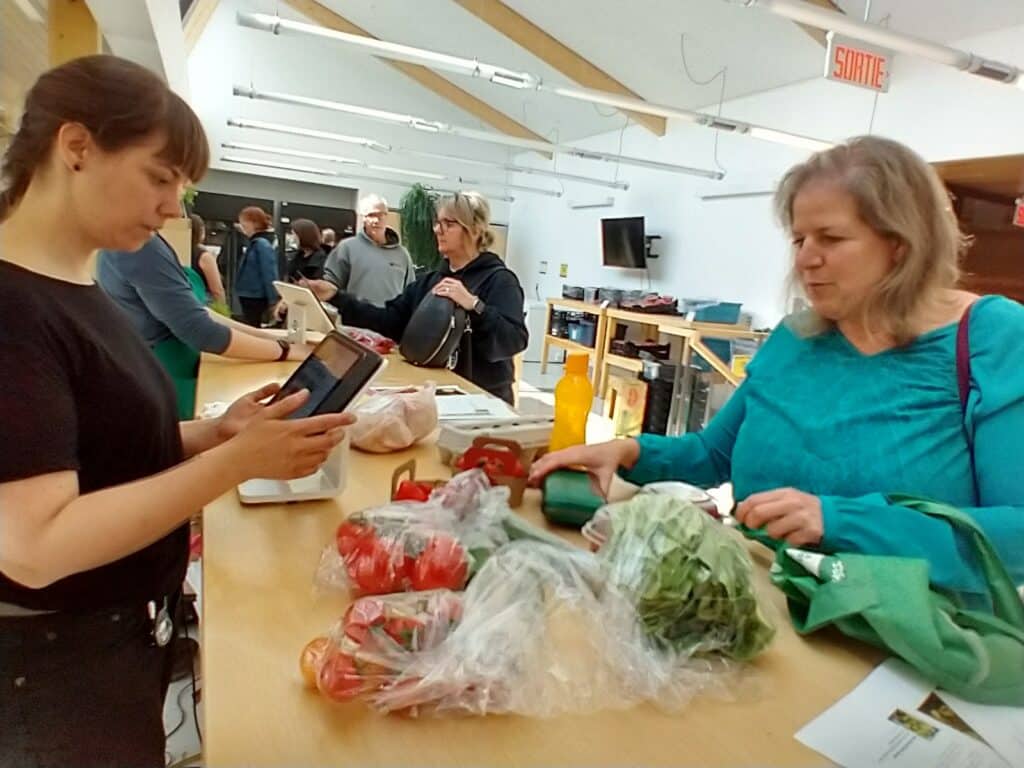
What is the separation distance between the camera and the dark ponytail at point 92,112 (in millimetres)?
731

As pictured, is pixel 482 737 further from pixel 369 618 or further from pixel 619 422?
pixel 619 422

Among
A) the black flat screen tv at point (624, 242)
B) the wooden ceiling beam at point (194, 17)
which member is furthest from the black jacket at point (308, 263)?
the black flat screen tv at point (624, 242)

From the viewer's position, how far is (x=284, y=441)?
77 cm

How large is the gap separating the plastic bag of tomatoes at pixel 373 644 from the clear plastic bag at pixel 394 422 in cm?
71

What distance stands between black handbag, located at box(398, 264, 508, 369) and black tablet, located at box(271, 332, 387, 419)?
1159 mm

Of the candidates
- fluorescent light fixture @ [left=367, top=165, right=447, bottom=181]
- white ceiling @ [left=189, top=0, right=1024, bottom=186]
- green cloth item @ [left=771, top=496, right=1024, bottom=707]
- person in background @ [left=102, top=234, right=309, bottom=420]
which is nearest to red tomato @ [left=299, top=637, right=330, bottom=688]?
green cloth item @ [left=771, top=496, right=1024, bottom=707]

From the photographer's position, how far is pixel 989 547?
0.72 meters

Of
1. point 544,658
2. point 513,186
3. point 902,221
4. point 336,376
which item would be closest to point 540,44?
point 513,186

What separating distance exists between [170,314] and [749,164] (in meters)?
5.14

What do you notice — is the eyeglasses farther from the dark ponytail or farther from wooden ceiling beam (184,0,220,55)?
wooden ceiling beam (184,0,220,55)

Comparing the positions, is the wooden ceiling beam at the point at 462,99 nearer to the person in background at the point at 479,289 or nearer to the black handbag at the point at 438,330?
the person in background at the point at 479,289

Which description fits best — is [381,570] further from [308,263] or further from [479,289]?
[308,263]

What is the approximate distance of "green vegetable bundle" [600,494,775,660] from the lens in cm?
67

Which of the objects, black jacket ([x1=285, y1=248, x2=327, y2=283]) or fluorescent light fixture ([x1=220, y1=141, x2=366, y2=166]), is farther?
fluorescent light fixture ([x1=220, y1=141, x2=366, y2=166])
